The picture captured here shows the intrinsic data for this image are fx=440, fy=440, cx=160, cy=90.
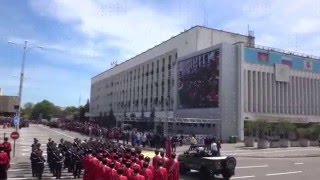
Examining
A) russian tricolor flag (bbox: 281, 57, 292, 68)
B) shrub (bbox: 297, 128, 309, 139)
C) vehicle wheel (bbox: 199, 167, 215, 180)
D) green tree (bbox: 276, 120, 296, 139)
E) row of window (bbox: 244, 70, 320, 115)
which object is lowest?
vehicle wheel (bbox: 199, 167, 215, 180)

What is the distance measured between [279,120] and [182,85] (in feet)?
60.8

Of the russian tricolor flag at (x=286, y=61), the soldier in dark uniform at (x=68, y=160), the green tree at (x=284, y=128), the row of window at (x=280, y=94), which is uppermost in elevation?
the russian tricolor flag at (x=286, y=61)

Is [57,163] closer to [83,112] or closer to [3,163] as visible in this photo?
[3,163]

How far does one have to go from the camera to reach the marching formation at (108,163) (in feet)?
41.0

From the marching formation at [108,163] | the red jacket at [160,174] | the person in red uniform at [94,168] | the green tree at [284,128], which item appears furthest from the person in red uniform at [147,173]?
the green tree at [284,128]

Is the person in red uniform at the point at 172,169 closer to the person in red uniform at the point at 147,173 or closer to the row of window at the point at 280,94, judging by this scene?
the person in red uniform at the point at 147,173

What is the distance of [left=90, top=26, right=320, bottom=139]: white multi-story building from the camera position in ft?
211

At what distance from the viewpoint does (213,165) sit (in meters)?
20.3

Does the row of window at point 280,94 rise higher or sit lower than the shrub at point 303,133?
higher

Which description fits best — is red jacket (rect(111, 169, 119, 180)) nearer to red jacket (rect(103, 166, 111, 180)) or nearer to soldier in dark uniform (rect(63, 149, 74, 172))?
red jacket (rect(103, 166, 111, 180))

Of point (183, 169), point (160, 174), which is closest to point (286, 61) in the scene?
point (183, 169)

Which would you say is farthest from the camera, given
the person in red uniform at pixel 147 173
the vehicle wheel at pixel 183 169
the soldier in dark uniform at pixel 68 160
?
the vehicle wheel at pixel 183 169

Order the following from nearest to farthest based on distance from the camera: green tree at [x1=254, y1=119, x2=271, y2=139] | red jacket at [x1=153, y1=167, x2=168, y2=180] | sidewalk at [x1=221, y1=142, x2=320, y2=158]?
red jacket at [x1=153, y1=167, x2=168, y2=180], sidewalk at [x1=221, y1=142, x2=320, y2=158], green tree at [x1=254, y1=119, x2=271, y2=139]

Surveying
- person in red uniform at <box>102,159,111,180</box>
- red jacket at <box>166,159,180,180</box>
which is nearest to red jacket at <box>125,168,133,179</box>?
person in red uniform at <box>102,159,111,180</box>
